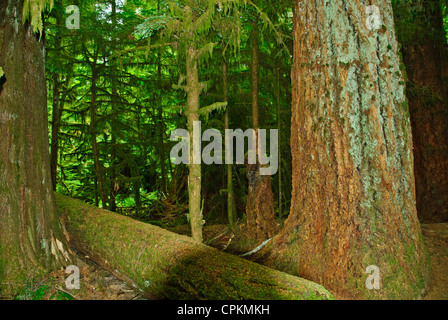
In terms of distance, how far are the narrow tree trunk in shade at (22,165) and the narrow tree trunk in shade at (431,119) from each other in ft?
19.7

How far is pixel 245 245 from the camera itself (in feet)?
19.6

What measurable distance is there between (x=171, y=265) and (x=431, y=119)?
17.9 ft

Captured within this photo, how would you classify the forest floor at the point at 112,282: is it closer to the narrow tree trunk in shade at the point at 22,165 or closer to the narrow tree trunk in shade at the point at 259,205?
the narrow tree trunk in shade at the point at 22,165

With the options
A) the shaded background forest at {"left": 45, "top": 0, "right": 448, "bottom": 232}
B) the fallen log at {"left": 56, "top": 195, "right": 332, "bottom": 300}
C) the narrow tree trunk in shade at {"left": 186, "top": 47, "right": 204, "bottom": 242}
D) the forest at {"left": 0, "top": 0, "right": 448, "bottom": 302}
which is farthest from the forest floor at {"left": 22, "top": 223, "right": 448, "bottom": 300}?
the shaded background forest at {"left": 45, "top": 0, "right": 448, "bottom": 232}

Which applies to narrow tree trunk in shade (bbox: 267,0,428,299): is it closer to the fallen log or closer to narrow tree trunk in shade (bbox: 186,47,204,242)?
the fallen log

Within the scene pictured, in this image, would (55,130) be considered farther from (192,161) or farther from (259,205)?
(259,205)

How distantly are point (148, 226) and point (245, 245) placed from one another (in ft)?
7.09

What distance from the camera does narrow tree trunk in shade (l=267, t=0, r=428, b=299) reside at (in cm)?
304

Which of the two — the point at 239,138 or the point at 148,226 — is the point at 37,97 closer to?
the point at 148,226

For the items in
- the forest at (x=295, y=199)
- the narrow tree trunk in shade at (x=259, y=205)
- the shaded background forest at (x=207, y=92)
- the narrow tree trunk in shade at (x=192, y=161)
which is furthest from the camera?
the narrow tree trunk in shade at (x=259, y=205)

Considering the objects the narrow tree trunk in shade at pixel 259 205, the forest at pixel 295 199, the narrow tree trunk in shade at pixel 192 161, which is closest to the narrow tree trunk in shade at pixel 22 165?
the forest at pixel 295 199

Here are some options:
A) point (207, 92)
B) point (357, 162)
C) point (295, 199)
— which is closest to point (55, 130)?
point (207, 92)

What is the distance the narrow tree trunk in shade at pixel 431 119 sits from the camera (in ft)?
19.5

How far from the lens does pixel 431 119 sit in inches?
237
